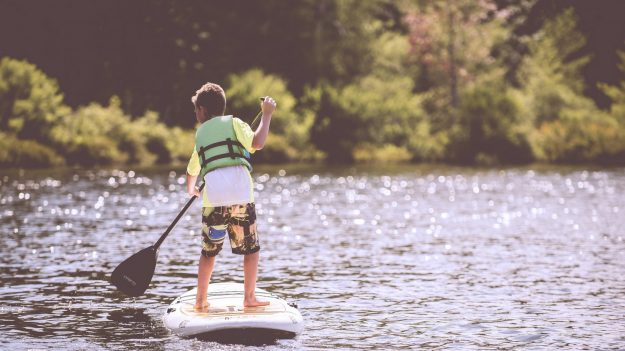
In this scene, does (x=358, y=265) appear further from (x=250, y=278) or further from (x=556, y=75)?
(x=556, y=75)

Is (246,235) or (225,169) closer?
(225,169)

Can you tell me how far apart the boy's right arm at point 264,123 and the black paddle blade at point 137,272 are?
7.19 feet

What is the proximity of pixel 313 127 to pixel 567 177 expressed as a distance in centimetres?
1937

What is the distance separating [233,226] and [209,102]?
123 cm

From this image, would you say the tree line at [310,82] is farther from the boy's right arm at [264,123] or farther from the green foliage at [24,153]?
the boy's right arm at [264,123]

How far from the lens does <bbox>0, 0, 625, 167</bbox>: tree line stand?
174ft

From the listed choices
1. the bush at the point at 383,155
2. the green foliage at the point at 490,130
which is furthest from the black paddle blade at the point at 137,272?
the bush at the point at 383,155

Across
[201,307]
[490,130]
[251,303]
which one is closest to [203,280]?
[201,307]

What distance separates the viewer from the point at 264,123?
11164 mm

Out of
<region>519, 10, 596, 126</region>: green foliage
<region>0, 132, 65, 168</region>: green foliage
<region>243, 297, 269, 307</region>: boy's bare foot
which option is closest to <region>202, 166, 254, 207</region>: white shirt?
<region>243, 297, 269, 307</region>: boy's bare foot

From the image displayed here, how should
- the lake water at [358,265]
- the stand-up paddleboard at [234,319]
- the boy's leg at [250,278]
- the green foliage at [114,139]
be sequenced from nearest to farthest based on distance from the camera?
the stand-up paddleboard at [234,319]
the boy's leg at [250,278]
the lake water at [358,265]
the green foliage at [114,139]

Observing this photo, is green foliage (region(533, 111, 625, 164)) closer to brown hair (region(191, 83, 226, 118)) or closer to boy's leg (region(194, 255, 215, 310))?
boy's leg (region(194, 255, 215, 310))

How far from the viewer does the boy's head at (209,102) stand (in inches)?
450

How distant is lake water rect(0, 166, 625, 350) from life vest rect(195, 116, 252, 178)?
5.67 ft
